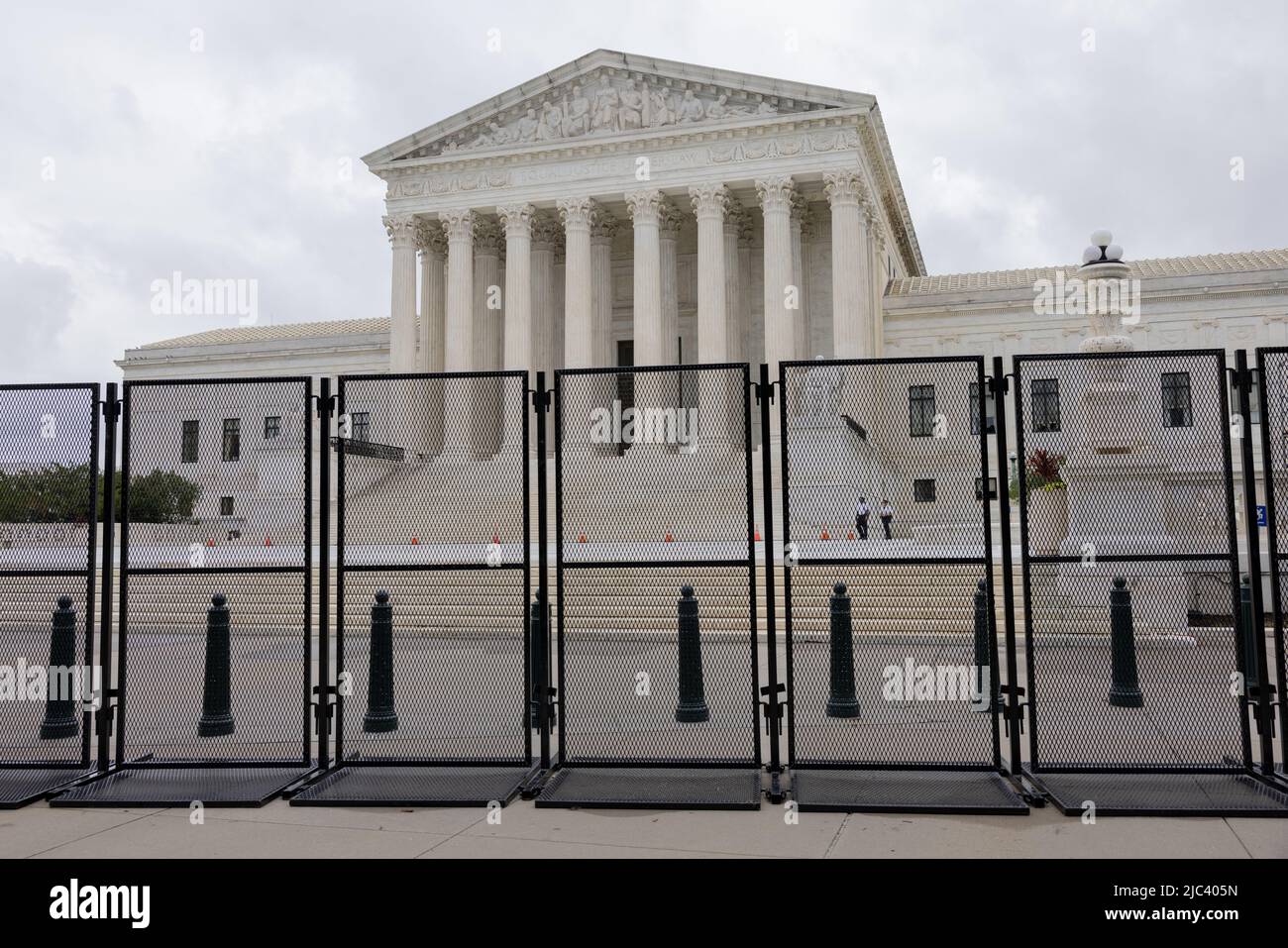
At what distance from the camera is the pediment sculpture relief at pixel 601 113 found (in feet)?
146

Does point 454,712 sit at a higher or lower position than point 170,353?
lower

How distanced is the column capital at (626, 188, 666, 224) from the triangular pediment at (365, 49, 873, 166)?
2727 millimetres

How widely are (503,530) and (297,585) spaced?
8.96 meters

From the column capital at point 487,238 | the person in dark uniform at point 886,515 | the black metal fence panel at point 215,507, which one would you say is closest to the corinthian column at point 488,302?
the column capital at point 487,238

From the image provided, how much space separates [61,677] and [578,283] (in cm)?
3756

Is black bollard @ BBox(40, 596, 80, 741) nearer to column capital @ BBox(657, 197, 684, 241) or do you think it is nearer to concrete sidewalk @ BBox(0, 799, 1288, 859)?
concrete sidewalk @ BBox(0, 799, 1288, 859)

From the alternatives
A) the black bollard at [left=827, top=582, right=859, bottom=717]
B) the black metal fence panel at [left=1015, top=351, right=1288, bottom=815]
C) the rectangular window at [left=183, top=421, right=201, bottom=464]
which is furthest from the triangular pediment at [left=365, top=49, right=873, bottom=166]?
the rectangular window at [left=183, top=421, right=201, bottom=464]

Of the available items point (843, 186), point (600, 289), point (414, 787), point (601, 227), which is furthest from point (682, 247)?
point (414, 787)

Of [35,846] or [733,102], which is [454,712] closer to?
[35,846]

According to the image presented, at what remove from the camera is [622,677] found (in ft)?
39.8

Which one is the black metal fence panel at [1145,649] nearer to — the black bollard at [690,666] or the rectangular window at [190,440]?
the black bollard at [690,666]

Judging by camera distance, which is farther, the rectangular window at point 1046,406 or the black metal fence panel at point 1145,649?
the rectangular window at point 1046,406

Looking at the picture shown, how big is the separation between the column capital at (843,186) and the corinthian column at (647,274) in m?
7.19

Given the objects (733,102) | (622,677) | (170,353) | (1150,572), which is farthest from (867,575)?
(170,353)
